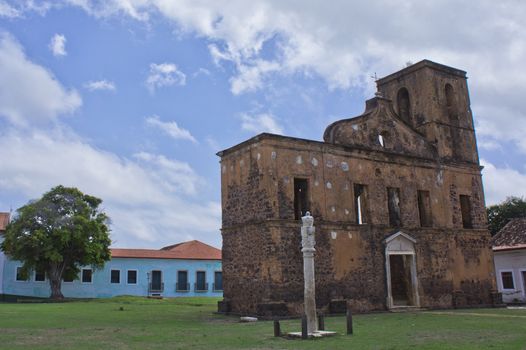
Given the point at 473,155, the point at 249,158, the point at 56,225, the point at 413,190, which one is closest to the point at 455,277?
the point at 413,190

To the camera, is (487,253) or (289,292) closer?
(289,292)

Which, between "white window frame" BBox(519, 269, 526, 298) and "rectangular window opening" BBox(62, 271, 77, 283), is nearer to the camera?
"white window frame" BBox(519, 269, 526, 298)

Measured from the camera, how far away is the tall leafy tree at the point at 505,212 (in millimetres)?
41875

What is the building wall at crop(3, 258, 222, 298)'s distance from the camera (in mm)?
36938

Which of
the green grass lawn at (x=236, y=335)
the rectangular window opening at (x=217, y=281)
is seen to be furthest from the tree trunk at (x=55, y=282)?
the green grass lawn at (x=236, y=335)

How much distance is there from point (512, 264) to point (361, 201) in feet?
43.4

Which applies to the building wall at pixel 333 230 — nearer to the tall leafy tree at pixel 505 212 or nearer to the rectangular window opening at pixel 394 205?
the rectangular window opening at pixel 394 205

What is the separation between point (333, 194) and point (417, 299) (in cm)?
558

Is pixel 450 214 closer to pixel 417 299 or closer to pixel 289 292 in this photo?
pixel 417 299

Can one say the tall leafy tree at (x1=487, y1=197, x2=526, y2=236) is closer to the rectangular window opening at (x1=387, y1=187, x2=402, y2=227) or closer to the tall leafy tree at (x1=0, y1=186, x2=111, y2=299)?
the rectangular window opening at (x1=387, y1=187, x2=402, y2=227)

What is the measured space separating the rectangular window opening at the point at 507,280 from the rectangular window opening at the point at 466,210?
7210 millimetres

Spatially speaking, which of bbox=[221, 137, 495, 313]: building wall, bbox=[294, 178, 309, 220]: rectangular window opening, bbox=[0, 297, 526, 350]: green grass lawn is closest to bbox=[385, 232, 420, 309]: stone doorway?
bbox=[221, 137, 495, 313]: building wall

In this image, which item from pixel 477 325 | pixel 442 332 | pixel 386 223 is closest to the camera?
pixel 442 332

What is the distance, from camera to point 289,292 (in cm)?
1805
